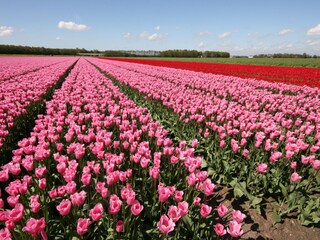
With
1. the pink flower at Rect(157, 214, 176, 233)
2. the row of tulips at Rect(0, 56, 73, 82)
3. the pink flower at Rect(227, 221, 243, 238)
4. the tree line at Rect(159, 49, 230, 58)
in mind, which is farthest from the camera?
the tree line at Rect(159, 49, 230, 58)

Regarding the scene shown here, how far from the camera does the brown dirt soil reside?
3346 millimetres

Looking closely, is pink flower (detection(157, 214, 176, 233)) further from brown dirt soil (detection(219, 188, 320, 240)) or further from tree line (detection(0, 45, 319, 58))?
tree line (detection(0, 45, 319, 58))

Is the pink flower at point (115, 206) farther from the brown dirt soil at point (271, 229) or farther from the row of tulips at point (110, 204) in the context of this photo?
the brown dirt soil at point (271, 229)

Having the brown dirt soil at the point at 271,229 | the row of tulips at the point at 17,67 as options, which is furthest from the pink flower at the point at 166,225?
the row of tulips at the point at 17,67

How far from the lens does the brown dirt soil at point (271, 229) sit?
11.0 ft

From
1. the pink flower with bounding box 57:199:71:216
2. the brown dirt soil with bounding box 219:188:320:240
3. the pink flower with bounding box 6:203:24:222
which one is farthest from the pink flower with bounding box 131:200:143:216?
the brown dirt soil with bounding box 219:188:320:240

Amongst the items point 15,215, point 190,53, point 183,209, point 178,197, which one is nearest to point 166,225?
point 183,209

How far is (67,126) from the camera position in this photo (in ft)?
19.1

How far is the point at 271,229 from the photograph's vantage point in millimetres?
3479

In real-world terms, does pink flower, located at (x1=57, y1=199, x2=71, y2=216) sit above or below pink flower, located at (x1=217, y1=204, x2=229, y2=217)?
above

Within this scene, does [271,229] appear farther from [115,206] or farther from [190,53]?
[190,53]

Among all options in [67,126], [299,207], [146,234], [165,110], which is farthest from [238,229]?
[165,110]

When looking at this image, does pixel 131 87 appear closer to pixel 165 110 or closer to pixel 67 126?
pixel 165 110

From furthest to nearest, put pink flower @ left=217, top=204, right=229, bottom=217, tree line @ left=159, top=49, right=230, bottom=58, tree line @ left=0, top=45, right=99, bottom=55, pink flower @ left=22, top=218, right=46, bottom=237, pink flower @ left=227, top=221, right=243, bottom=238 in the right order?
tree line @ left=159, top=49, right=230, bottom=58 → tree line @ left=0, top=45, right=99, bottom=55 → pink flower @ left=217, top=204, right=229, bottom=217 → pink flower @ left=227, top=221, right=243, bottom=238 → pink flower @ left=22, top=218, right=46, bottom=237
